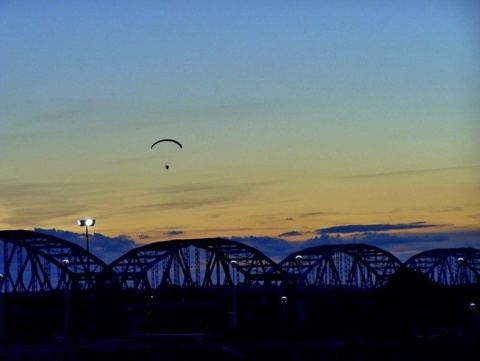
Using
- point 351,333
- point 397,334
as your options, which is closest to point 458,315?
point 351,333

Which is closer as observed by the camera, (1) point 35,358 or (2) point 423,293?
(1) point 35,358

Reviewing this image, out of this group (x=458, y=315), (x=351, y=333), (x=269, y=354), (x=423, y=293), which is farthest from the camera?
(x=423, y=293)

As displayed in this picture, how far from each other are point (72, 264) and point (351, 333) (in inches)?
1871

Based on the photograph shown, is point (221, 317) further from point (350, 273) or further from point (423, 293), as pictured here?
point (350, 273)

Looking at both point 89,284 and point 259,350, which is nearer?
point 259,350

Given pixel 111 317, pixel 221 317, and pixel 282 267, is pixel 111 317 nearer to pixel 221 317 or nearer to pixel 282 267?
pixel 221 317

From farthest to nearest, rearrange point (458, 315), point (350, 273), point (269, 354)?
point (350, 273)
point (458, 315)
point (269, 354)

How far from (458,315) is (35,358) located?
59.0 meters

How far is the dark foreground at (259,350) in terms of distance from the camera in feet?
284

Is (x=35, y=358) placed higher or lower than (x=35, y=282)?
lower

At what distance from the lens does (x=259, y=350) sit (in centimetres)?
8794

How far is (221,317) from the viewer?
147 metres

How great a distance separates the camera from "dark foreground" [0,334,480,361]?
86.5m

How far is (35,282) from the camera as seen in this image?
15162 centimetres
